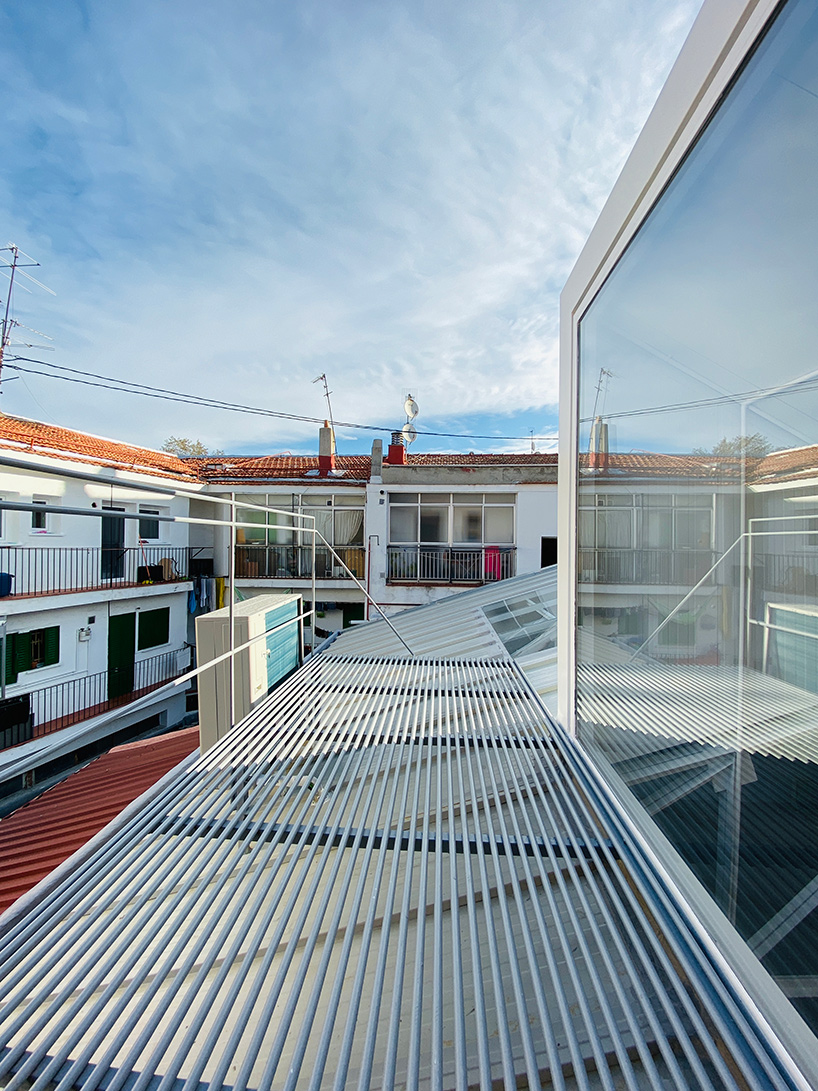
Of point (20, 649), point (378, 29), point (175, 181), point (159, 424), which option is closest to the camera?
point (378, 29)

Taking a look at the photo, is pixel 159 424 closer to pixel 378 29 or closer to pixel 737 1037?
pixel 378 29

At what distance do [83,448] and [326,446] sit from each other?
19.3ft

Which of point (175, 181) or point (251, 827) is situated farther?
point (175, 181)

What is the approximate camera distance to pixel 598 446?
6.52ft

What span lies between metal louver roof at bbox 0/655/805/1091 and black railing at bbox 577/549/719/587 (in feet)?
2.24

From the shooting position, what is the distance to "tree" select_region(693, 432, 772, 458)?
958mm

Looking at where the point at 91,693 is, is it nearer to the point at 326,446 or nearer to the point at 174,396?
the point at 326,446

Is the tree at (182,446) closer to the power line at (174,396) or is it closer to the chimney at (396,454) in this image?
the power line at (174,396)

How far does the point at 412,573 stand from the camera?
13.1 meters

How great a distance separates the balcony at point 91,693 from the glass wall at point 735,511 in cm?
1133

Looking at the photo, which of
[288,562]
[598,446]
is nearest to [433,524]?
[288,562]

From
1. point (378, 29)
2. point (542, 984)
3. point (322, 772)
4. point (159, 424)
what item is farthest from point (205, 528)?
point (159, 424)

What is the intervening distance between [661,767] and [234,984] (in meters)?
1.11

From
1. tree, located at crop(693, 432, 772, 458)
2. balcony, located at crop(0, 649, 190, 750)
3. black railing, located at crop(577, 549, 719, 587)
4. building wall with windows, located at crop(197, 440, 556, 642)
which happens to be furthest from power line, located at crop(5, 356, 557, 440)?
tree, located at crop(693, 432, 772, 458)
